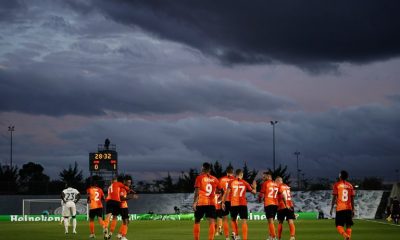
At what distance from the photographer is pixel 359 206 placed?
228ft

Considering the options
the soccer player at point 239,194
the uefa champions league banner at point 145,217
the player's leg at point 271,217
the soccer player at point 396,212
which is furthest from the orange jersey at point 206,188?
the uefa champions league banner at point 145,217

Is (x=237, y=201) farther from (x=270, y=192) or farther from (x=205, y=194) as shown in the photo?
(x=270, y=192)

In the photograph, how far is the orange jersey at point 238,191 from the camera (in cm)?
2461

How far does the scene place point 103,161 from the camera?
69.7 m

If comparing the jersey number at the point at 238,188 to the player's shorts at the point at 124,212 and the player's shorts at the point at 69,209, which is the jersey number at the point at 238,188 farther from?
the player's shorts at the point at 69,209

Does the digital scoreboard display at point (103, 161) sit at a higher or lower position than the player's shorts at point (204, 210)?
higher

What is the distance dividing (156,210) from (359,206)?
68.6ft

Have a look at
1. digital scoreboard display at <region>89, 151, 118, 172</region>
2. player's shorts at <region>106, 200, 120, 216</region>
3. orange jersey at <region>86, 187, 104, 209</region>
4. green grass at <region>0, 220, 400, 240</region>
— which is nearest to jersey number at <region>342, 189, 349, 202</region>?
green grass at <region>0, 220, 400, 240</region>

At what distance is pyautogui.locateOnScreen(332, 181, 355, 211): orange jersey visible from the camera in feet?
79.4

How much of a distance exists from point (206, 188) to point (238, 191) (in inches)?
89.0

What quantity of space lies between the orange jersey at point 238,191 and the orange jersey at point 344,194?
309cm

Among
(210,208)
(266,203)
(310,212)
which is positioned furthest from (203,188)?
(310,212)

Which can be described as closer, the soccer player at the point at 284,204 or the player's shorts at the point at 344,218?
the player's shorts at the point at 344,218

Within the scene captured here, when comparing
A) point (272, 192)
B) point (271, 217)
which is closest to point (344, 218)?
point (271, 217)
